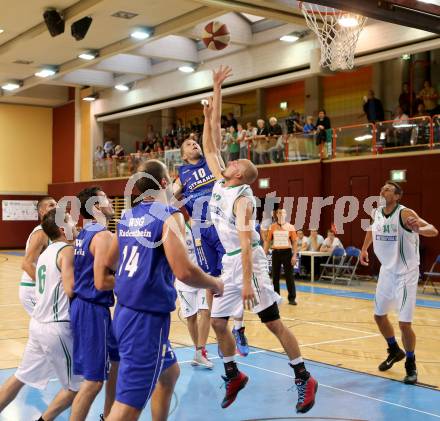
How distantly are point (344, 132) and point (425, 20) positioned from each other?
10.5 meters

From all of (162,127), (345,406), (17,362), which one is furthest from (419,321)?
(162,127)

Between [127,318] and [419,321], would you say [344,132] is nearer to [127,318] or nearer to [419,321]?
[419,321]

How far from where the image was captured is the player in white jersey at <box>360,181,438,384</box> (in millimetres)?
6781

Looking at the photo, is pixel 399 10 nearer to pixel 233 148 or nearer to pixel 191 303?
pixel 191 303

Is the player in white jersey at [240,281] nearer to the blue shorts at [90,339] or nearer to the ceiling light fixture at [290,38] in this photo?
the blue shorts at [90,339]

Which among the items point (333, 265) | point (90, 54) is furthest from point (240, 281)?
point (90, 54)

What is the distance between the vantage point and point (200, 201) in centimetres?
716

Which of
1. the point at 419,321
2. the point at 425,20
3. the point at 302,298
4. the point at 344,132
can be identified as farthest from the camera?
the point at 344,132

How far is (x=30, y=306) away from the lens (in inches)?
258

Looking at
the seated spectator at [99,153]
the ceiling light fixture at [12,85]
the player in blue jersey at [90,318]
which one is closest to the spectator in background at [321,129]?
the seated spectator at [99,153]

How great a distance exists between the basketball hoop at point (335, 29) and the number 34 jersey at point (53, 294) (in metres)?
8.90

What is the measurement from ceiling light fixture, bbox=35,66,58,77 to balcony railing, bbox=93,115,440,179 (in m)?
5.96

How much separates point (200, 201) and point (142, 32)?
13.2m

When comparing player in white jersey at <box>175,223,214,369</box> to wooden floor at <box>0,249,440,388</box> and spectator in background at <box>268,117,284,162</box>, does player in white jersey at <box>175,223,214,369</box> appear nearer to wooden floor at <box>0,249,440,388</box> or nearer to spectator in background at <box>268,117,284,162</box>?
wooden floor at <box>0,249,440,388</box>
